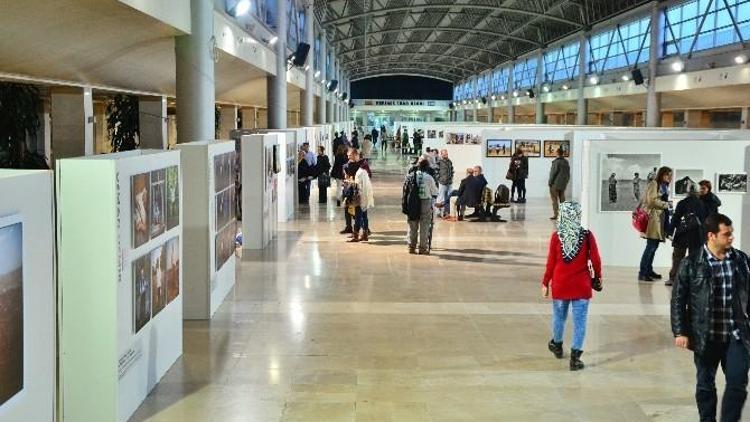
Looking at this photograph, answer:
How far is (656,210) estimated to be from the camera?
12773 millimetres

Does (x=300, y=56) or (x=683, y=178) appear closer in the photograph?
(x=683, y=178)

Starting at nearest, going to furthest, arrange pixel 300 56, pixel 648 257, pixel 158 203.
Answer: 1. pixel 158 203
2. pixel 648 257
3. pixel 300 56

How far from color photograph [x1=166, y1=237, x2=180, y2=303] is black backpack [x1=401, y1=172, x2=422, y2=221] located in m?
7.20

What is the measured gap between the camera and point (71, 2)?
11953 millimetres

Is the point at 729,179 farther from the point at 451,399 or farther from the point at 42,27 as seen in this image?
the point at 42,27

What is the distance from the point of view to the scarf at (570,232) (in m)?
8.09

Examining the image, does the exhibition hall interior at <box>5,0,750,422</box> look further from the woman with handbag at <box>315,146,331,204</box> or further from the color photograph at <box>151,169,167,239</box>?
the woman with handbag at <box>315,146,331,204</box>

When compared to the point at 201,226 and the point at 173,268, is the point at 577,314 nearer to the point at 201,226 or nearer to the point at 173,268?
the point at 173,268

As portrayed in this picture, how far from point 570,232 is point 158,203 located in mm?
3747

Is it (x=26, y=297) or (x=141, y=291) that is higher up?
(x=26, y=297)

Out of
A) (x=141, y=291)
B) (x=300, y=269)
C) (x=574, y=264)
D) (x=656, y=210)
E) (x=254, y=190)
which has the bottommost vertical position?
(x=300, y=269)

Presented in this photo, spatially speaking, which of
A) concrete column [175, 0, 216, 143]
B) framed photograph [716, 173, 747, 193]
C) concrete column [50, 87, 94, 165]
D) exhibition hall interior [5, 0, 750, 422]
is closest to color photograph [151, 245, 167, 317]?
exhibition hall interior [5, 0, 750, 422]

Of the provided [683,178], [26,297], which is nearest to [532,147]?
[683,178]

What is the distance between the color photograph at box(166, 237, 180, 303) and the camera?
26.6ft
